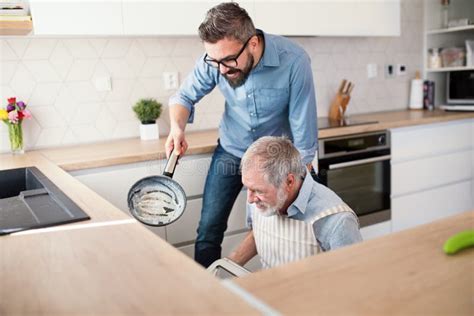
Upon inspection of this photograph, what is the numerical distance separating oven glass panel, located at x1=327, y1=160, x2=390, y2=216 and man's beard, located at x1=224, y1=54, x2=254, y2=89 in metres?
0.95

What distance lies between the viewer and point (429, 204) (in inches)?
134

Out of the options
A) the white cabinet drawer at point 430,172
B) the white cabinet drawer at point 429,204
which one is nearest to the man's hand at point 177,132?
the white cabinet drawer at point 430,172

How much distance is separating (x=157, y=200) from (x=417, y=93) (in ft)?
9.30

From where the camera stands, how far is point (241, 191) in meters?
2.62

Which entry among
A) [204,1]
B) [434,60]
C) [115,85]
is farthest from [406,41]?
[115,85]

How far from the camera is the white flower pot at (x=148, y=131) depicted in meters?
2.78

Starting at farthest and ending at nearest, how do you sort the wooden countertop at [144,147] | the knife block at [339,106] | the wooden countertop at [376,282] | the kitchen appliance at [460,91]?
the kitchen appliance at [460,91] → the knife block at [339,106] → the wooden countertop at [144,147] → the wooden countertop at [376,282]

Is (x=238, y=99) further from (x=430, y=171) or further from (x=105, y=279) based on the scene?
(x=430, y=171)

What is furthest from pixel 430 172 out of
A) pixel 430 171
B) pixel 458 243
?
pixel 458 243

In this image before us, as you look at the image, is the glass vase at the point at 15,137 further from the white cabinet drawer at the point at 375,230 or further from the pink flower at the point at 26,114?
the white cabinet drawer at the point at 375,230

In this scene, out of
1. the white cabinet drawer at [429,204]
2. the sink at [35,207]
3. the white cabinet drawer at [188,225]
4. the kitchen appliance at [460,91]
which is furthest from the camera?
the kitchen appliance at [460,91]

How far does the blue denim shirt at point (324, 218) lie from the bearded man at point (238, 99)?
1.78ft

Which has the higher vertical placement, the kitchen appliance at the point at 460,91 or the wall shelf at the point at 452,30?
the wall shelf at the point at 452,30

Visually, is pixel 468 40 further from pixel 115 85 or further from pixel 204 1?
pixel 115 85
